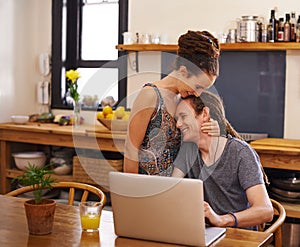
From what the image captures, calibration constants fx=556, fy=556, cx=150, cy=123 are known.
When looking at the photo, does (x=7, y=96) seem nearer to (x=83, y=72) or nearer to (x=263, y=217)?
(x=83, y=72)

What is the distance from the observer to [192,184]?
159cm

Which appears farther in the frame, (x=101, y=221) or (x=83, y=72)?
(x=83, y=72)

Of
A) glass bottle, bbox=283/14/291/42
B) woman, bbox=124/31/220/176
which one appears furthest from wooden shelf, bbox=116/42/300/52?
woman, bbox=124/31/220/176

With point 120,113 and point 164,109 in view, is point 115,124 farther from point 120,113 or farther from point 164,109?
point 164,109

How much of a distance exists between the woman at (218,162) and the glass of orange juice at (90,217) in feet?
1.51

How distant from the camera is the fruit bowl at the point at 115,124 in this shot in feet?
12.0

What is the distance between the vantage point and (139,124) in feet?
6.63

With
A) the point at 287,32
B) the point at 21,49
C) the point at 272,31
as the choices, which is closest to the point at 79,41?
the point at 21,49

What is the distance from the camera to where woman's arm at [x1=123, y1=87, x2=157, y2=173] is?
6.63 feet

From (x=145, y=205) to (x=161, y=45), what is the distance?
2.58 metres

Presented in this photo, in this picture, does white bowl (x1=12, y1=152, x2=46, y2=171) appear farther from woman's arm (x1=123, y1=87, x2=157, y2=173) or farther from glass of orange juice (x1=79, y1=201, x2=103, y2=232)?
glass of orange juice (x1=79, y1=201, x2=103, y2=232)

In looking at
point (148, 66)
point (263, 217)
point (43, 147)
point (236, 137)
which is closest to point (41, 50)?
point (43, 147)

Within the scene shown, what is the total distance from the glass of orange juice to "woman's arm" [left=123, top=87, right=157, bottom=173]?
0.83 feet

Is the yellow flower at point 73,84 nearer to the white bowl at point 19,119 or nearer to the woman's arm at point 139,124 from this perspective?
the white bowl at point 19,119
